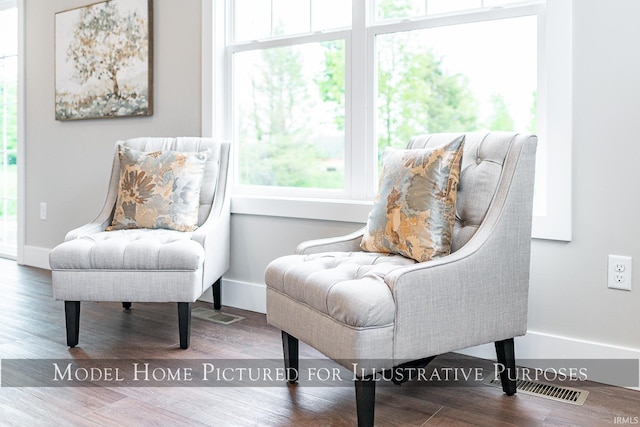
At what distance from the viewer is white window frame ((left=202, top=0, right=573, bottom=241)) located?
2.25m

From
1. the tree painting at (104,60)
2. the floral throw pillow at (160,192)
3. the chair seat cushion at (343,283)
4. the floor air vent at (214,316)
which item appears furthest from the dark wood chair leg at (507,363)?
the tree painting at (104,60)

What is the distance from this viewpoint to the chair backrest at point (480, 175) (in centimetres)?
205

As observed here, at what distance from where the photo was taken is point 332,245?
2307 millimetres

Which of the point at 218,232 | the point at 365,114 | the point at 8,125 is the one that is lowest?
the point at 218,232

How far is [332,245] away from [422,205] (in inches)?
16.9

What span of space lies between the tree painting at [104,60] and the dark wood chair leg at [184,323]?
1572mm

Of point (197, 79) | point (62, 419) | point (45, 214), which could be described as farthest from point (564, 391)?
point (45, 214)

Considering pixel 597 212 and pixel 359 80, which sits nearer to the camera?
pixel 597 212

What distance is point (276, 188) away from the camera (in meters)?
3.24

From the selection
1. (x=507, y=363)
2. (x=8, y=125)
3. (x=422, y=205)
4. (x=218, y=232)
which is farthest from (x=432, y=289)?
(x=8, y=125)

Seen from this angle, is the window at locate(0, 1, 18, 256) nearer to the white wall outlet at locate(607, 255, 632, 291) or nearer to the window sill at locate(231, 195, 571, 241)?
the window sill at locate(231, 195, 571, 241)

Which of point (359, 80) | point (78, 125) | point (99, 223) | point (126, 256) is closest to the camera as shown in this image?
point (126, 256)

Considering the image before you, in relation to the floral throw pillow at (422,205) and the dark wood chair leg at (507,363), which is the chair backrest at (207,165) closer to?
the floral throw pillow at (422,205)

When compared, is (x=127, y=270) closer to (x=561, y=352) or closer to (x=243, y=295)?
(x=243, y=295)
